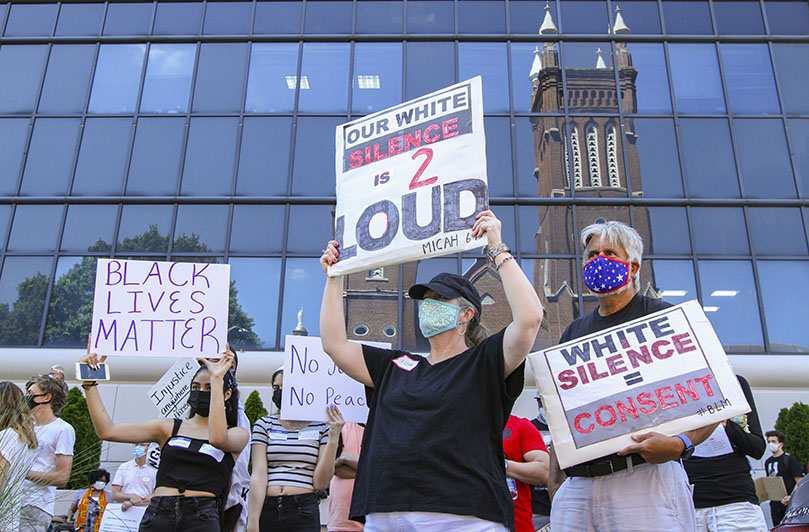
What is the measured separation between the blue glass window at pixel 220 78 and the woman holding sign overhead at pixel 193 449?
14674 millimetres

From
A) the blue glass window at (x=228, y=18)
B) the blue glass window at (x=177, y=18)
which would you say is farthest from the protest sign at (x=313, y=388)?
the blue glass window at (x=177, y=18)

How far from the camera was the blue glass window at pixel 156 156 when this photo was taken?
1747cm

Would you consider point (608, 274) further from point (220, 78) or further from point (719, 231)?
point (220, 78)

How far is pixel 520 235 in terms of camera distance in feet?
56.0

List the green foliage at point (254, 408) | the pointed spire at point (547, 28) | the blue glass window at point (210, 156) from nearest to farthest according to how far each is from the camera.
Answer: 1. the green foliage at point (254, 408)
2. the blue glass window at point (210, 156)
3. the pointed spire at point (547, 28)

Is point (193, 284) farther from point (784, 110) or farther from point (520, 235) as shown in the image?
point (784, 110)

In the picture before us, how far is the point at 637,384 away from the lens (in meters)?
3.00

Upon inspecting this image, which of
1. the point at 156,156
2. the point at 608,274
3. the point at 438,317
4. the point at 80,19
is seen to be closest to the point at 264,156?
the point at 156,156

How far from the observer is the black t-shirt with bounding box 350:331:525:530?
2703 mm

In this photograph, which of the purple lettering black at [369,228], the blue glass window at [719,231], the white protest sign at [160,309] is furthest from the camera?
the blue glass window at [719,231]

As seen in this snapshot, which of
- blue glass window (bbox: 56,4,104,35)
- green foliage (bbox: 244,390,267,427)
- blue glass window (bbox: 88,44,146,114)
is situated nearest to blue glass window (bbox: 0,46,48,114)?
blue glass window (bbox: 56,4,104,35)

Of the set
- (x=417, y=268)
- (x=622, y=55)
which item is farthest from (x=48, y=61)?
(x=622, y=55)

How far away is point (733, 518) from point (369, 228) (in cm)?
291

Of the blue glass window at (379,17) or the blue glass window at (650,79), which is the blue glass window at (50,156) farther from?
the blue glass window at (650,79)
